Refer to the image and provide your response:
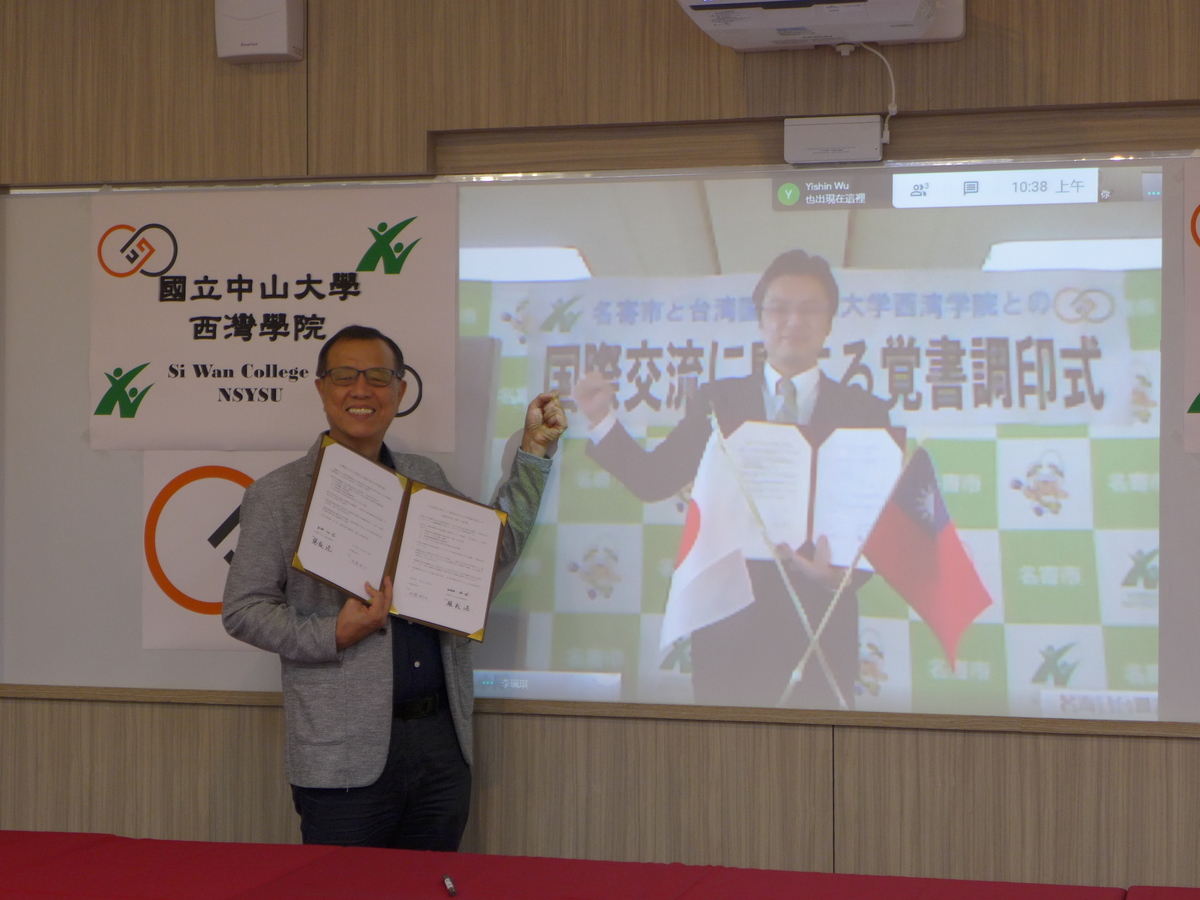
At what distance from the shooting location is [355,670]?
102 inches

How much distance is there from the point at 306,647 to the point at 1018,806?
1.73 meters

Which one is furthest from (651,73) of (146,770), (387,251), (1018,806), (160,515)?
(146,770)

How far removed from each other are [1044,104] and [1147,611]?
1234mm

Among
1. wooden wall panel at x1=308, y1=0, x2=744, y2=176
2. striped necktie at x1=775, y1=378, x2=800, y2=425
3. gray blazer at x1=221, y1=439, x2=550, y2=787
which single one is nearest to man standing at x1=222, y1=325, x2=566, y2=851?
gray blazer at x1=221, y1=439, x2=550, y2=787

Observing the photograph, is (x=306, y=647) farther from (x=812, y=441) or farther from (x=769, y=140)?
(x=769, y=140)

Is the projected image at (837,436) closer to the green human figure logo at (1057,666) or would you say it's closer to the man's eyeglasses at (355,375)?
the green human figure logo at (1057,666)

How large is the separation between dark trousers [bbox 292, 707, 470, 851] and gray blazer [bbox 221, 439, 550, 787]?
5 cm

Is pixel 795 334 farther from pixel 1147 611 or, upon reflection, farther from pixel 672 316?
pixel 1147 611

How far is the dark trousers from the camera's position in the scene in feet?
8.42

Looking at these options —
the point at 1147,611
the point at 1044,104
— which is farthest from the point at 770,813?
the point at 1044,104

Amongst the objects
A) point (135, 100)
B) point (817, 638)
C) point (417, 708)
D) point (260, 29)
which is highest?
point (260, 29)

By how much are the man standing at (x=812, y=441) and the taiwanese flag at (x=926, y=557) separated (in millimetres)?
119

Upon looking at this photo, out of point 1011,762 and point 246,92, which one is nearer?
point 1011,762

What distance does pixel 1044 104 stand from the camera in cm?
286
